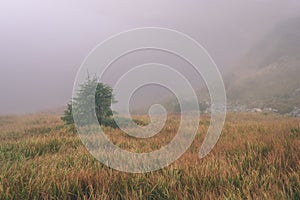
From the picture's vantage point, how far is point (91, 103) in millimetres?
9273

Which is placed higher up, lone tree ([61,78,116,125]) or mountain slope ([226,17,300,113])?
mountain slope ([226,17,300,113])

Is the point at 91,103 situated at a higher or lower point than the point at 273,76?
lower

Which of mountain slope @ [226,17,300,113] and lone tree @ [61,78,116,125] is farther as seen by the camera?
mountain slope @ [226,17,300,113]

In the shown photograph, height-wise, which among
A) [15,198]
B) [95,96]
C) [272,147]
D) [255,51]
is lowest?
[15,198]

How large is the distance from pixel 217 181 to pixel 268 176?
1.72 ft

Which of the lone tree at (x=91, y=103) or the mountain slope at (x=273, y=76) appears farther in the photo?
the mountain slope at (x=273, y=76)

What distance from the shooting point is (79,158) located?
3.94 m

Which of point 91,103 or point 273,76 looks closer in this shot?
point 91,103

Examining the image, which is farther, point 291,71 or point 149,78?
point 291,71

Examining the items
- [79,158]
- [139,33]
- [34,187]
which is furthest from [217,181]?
[139,33]

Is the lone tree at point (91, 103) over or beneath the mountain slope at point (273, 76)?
beneath

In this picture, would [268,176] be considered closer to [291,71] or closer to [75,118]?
[75,118]

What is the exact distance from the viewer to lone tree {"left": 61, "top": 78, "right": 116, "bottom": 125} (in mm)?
9180

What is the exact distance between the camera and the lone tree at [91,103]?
9.18m
